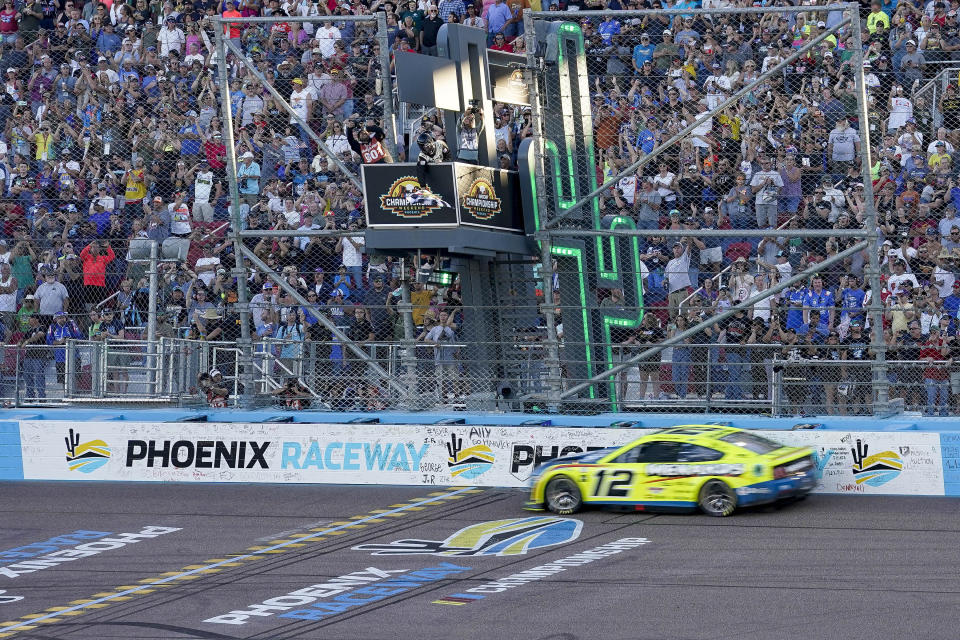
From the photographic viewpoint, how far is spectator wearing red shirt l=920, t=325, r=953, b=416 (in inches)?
674

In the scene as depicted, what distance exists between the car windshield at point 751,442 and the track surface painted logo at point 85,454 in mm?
8727

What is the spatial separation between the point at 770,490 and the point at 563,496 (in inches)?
93.7

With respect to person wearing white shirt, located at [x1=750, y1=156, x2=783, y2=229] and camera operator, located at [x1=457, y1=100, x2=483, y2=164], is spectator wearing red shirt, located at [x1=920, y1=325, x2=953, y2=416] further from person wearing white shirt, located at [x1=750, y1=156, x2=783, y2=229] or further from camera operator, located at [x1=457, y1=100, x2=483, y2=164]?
camera operator, located at [x1=457, y1=100, x2=483, y2=164]

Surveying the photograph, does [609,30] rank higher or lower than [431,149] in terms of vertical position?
higher

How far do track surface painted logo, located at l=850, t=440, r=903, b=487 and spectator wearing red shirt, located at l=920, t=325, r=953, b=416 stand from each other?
76 cm

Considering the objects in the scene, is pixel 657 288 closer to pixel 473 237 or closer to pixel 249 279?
pixel 473 237

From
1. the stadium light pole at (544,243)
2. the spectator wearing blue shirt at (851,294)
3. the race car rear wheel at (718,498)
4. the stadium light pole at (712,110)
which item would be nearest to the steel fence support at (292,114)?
the stadium light pole at (544,243)

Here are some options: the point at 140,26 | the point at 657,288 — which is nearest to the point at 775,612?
the point at 657,288

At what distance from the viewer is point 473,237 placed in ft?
61.4

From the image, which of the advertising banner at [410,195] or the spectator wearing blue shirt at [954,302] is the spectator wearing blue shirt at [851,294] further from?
the advertising banner at [410,195]

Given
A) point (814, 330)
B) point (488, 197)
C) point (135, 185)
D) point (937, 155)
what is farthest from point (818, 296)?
point (135, 185)

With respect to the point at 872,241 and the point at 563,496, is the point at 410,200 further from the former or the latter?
the point at 872,241

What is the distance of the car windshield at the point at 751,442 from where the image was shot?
1669 cm

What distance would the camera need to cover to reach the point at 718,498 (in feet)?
54.4
